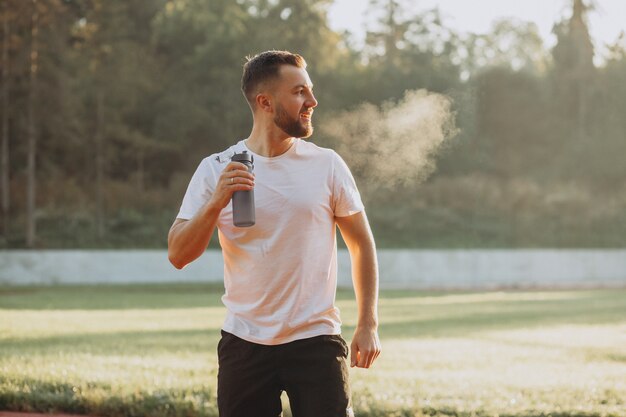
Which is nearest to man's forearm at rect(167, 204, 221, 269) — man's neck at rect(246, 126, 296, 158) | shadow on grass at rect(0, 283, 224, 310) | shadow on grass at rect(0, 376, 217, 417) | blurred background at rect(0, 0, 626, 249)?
man's neck at rect(246, 126, 296, 158)

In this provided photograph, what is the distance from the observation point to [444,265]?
137 feet

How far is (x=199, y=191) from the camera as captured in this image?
3.97m

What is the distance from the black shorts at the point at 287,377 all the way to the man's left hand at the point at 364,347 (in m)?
0.05

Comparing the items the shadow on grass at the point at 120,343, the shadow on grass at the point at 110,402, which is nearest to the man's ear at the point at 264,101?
the shadow on grass at the point at 110,402

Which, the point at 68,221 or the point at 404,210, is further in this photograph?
the point at 404,210

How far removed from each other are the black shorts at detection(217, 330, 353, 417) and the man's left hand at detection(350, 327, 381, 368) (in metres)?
0.05

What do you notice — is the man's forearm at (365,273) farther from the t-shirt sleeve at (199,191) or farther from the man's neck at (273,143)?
the t-shirt sleeve at (199,191)

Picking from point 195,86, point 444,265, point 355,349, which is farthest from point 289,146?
point 195,86

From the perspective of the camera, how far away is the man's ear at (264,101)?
13.0 feet

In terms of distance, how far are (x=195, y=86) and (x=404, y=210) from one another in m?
11.8

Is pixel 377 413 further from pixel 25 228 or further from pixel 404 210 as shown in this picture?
pixel 404 210

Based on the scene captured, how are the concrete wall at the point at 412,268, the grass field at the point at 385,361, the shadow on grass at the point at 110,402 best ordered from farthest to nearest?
the concrete wall at the point at 412,268
the grass field at the point at 385,361
the shadow on grass at the point at 110,402

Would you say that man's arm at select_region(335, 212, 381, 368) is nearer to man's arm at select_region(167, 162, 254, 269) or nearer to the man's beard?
the man's beard

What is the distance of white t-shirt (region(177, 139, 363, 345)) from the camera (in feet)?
12.5
